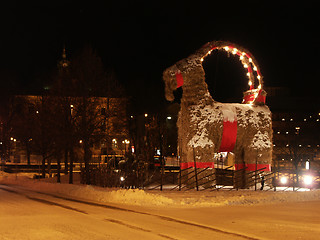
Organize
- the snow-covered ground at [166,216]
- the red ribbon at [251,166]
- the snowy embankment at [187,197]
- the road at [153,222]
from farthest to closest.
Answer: the red ribbon at [251,166], the snowy embankment at [187,197], the snow-covered ground at [166,216], the road at [153,222]

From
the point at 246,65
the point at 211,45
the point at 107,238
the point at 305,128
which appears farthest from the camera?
the point at 305,128

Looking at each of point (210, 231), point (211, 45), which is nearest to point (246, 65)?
point (211, 45)

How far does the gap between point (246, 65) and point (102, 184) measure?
31.4 feet

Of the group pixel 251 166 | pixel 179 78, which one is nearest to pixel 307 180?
pixel 251 166

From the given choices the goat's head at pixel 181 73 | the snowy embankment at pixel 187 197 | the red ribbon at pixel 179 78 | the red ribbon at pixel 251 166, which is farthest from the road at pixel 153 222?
the red ribbon at pixel 179 78

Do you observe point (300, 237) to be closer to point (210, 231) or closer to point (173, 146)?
point (210, 231)

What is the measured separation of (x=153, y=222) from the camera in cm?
1059

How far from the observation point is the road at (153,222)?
891cm

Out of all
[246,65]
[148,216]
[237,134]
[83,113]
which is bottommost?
[148,216]

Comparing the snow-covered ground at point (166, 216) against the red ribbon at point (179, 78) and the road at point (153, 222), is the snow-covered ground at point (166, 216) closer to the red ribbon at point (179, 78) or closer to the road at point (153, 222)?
the road at point (153, 222)

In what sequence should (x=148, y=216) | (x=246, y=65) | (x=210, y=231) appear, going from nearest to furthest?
1. (x=210, y=231)
2. (x=148, y=216)
3. (x=246, y=65)

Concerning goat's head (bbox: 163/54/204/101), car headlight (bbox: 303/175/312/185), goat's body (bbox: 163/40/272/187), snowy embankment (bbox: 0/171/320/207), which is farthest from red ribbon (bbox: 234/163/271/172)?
car headlight (bbox: 303/175/312/185)

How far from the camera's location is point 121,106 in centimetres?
2592

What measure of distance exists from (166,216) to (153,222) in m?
1.11
